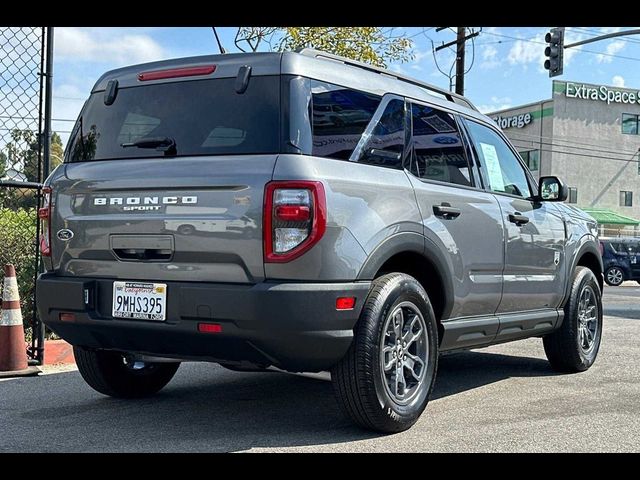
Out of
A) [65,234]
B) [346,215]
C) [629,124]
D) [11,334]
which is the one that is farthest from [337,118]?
[629,124]

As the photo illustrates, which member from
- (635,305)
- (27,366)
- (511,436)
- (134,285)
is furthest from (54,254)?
(635,305)

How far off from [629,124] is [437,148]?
4767cm

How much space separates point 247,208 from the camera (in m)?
3.83

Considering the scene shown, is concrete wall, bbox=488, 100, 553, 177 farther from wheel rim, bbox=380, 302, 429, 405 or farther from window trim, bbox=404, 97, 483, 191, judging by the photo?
wheel rim, bbox=380, 302, 429, 405

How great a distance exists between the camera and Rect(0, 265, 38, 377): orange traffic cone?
6.20m

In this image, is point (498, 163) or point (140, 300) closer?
point (140, 300)

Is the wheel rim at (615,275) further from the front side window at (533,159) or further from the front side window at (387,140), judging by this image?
the front side window at (533,159)

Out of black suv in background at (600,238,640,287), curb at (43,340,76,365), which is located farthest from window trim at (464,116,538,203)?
black suv in background at (600,238,640,287)

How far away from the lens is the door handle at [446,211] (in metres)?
4.70

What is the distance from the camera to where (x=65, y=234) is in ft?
14.4

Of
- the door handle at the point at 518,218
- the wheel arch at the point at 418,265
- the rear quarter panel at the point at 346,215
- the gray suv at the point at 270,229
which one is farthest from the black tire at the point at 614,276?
the rear quarter panel at the point at 346,215

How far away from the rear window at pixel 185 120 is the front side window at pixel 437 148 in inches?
43.3

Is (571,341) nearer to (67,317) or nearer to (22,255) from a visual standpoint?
(67,317)

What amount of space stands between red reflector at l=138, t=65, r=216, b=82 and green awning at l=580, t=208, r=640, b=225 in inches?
1705
